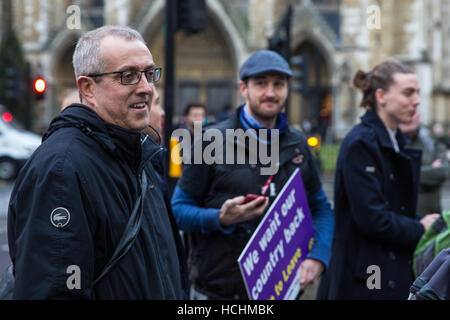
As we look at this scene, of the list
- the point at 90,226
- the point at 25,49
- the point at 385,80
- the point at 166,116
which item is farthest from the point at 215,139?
the point at 25,49

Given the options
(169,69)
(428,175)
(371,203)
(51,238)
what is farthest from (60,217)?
(428,175)

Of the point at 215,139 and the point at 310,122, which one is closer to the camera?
the point at 215,139

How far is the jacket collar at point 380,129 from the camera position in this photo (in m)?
3.45

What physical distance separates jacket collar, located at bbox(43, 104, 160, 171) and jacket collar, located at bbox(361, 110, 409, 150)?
1734 mm

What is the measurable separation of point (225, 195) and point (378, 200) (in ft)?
2.75

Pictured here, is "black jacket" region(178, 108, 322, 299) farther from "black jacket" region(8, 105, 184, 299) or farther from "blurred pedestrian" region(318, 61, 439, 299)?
"black jacket" region(8, 105, 184, 299)

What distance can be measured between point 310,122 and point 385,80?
2647 cm

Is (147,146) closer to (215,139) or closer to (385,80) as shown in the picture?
(215,139)

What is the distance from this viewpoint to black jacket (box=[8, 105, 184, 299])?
1.84 meters

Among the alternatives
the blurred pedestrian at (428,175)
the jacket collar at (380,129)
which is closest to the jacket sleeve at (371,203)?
the jacket collar at (380,129)

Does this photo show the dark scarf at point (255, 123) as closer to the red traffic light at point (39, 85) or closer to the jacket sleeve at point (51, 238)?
the jacket sleeve at point (51, 238)

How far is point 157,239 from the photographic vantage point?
221cm

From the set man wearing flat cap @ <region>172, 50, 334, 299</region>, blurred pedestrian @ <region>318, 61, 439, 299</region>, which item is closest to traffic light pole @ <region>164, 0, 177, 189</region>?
man wearing flat cap @ <region>172, 50, 334, 299</region>

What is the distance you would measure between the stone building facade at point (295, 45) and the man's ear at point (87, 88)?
27.1 meters
